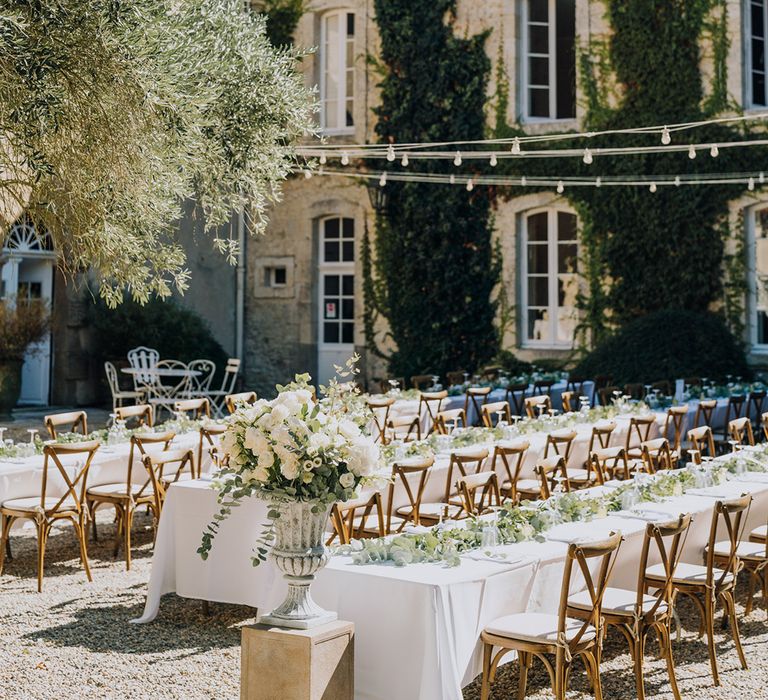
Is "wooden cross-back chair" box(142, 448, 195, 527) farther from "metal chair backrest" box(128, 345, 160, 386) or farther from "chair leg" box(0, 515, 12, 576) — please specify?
"metal chair backrest" box(128, 345, 160, 386)

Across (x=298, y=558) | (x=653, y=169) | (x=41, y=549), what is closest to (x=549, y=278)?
(x=653, y=169)

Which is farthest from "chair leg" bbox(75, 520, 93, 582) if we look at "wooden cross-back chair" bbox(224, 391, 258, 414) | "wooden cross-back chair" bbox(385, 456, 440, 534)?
"wooden cross-back chair" bbox(385, 456, 440, 534)

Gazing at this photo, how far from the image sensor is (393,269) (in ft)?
54.1

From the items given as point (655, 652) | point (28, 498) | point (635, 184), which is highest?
point (635, 184)

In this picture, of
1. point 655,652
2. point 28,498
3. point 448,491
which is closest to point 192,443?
point 28,498

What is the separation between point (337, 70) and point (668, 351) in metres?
7.23

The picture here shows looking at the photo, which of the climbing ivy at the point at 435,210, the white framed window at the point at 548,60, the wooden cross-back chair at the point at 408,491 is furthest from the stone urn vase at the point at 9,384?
the wooden cross-back chair at the point at 408,491

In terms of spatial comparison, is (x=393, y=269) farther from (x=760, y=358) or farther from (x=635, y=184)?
(x=760, y=358)

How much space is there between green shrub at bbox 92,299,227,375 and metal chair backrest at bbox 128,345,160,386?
21cm

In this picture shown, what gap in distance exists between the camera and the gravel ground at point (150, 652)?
4.71 meters

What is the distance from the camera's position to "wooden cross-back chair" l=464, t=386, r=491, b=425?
448 inches

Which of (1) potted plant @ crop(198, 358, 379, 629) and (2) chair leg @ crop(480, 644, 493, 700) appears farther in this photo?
(2) chair leg @ crop(480, 644, 493, 700)

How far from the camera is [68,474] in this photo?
6.99m

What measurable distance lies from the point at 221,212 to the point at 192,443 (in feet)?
5.37
